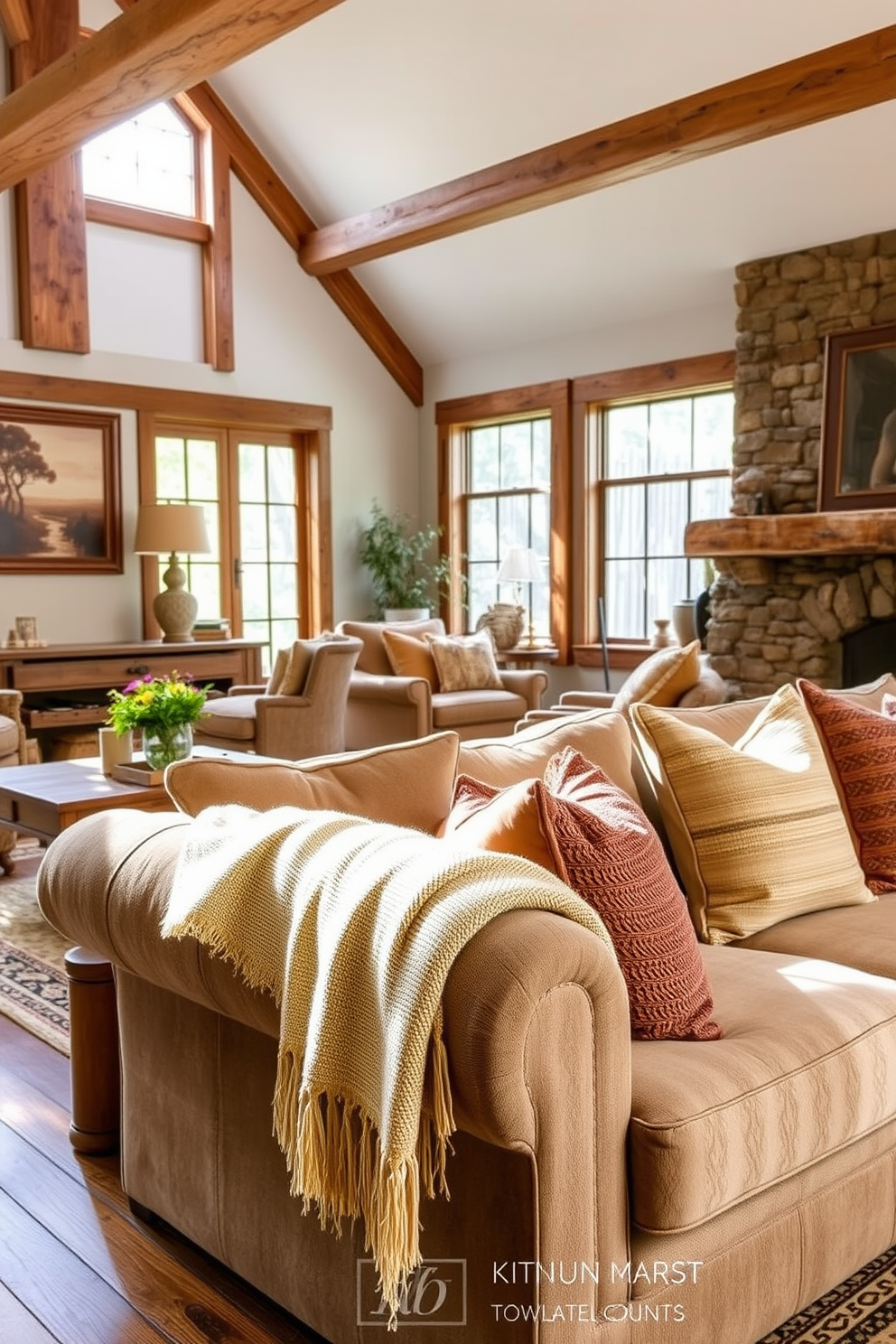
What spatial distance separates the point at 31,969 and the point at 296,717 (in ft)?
7.63

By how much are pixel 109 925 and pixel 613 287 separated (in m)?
6.28

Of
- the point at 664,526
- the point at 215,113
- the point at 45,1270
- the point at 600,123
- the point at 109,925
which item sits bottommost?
the point at 45,1270

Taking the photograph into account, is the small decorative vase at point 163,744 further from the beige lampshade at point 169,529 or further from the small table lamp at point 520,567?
the small table lamp at point 520,567

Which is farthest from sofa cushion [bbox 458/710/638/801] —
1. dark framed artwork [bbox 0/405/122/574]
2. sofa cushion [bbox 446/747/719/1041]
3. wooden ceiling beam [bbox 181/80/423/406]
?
wooden ceiling beam [bbox 181/80/423/406]

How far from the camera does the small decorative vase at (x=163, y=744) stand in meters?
4.00

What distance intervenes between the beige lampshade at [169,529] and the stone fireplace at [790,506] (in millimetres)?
2797

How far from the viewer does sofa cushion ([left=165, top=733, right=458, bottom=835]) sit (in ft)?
6.61

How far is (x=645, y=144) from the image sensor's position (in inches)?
227

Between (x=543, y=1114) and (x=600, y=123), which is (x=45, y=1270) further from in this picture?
(x=600, y=123)

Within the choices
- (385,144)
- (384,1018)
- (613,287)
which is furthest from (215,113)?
(384,1018)

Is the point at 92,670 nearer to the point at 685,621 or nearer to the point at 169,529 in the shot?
the point at 169,529

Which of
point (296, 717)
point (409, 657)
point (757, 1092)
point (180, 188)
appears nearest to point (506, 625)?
point (409, 657)

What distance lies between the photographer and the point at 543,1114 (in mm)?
1410

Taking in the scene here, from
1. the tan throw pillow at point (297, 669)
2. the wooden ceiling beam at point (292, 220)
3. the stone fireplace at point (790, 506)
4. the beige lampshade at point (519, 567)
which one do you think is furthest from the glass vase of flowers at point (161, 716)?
the wooden ceiling beam at point (292, 220)
